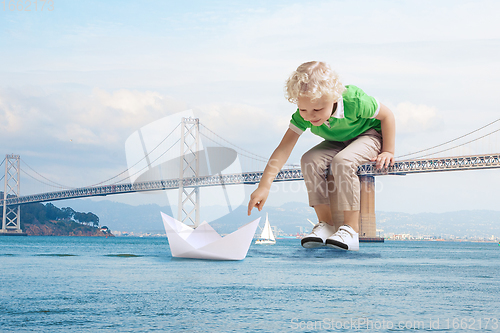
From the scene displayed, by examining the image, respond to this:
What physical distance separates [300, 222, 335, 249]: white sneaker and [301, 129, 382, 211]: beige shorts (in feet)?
0.29

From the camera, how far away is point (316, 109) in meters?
1.62

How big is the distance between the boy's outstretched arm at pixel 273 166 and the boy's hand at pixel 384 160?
0.97ft

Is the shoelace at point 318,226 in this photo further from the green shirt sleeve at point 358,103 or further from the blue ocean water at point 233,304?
the blue ocean water at point 233,304

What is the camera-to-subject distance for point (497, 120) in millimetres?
50188

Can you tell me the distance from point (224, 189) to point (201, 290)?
21.7 m

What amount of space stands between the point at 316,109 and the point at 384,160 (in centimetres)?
31

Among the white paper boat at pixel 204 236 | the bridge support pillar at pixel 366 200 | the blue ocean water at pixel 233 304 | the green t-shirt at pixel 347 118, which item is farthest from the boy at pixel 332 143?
the blue ocean water at pixel 233 304

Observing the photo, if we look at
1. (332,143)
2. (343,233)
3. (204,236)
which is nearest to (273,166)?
(332,143)

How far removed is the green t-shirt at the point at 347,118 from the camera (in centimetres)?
172

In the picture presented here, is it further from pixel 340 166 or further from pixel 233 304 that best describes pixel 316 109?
pixel 233 304

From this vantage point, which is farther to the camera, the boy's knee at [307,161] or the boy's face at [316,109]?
the boy's knee at [307,161]

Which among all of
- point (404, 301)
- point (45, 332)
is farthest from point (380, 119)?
point (404, 301)

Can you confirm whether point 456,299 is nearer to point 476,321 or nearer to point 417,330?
point 476,321

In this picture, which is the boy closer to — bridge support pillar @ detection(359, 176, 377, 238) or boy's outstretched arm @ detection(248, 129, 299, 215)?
boy's outstretched arm @ detection(248, 129, 299, 215)
